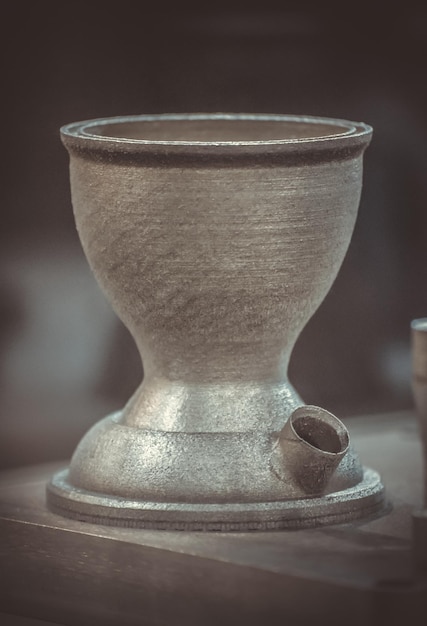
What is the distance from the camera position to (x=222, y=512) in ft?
6.82

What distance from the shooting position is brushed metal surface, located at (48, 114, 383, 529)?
206 cm

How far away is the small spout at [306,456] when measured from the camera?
6.88 feet

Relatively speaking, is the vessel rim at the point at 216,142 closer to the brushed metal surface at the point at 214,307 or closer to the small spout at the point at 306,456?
the brushed metal surface at the point at 214,307

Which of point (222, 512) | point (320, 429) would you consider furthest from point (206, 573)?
point (320, 429)

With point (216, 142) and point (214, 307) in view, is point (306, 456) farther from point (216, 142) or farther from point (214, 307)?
point (216, 142)

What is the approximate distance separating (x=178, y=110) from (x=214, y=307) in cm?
73

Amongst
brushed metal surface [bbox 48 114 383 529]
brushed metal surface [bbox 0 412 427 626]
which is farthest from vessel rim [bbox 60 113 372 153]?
brushed metal surface [bbox 0 412 427 626]

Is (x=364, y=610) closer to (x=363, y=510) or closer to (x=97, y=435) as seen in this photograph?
(x=363, y=510)

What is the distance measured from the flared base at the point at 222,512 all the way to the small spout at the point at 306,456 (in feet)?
0.07

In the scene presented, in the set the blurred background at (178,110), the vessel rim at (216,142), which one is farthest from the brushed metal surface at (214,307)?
the blurred background at (178,110)

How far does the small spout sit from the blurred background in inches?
29.6

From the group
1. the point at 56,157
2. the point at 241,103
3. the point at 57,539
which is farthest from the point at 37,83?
the point at 57,539

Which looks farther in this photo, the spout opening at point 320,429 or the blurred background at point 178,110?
the blurred background at point 178,110

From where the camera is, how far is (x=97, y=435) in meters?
2.20
